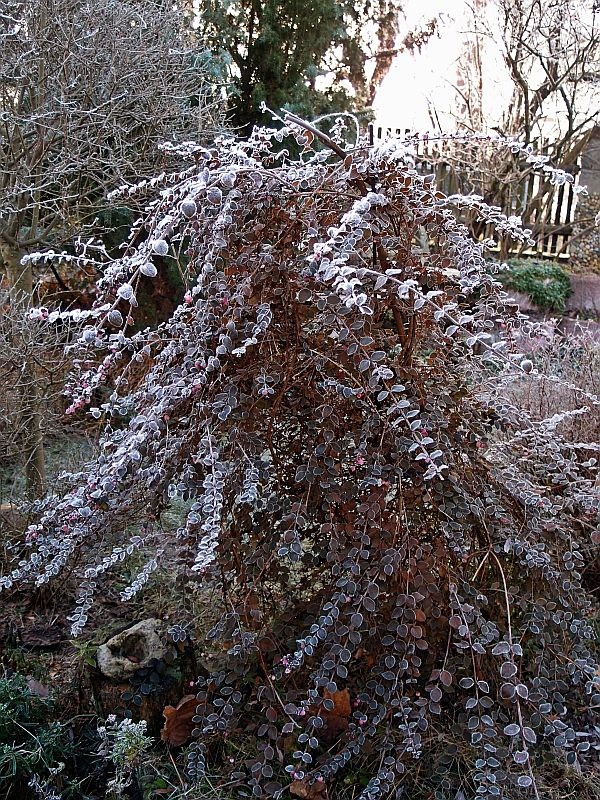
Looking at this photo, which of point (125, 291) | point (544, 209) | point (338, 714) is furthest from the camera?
point (544, 209)

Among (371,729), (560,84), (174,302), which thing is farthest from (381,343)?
(560,84)

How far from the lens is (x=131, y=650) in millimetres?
2139

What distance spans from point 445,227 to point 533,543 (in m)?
0.90

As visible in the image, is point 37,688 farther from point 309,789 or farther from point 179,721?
point 309,789

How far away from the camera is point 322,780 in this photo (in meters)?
1.80

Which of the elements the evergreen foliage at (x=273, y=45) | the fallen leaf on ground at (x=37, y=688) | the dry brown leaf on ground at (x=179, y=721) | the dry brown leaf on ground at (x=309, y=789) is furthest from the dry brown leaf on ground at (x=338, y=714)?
the evergreen foliage at (x=273, y=45)

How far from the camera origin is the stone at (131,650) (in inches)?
81.7

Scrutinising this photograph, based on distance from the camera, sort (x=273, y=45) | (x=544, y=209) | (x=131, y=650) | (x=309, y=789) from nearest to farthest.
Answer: (x=309, y=789) < (x=131, y=650) < (x=273, y=45) < (x=544, y=209)

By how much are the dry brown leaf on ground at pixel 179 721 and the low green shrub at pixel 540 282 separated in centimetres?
715

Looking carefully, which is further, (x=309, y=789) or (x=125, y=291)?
(x=309, y=789)

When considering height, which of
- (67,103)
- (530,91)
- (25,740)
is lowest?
(25,740)

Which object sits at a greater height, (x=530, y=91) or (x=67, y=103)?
(x=530, y=91)

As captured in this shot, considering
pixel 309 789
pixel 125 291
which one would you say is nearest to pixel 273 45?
pixel 125 291

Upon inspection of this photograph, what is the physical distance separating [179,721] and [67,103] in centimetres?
253
